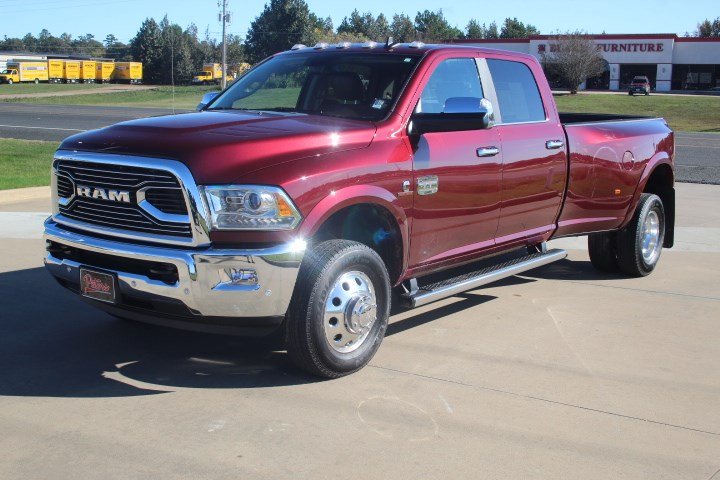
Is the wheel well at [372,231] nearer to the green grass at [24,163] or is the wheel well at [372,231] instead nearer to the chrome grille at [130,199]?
the chrome grille at [130,199]

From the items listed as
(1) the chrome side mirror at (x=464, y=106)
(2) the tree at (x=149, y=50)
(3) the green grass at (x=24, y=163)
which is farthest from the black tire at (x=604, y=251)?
(2) the tree at (x=149, y=50)

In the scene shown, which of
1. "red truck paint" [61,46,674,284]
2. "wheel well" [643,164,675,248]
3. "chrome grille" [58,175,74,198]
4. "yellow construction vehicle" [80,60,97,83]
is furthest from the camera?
"yellow construction vehicle" [80,60,97,83]

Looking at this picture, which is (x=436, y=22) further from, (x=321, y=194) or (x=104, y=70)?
(x=321, y=194)

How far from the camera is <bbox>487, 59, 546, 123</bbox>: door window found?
6652 millimetres

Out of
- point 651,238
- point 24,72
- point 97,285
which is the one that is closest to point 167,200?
point 97,285

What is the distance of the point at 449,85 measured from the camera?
20.2ft

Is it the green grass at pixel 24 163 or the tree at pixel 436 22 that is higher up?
the tree at pixel 436 22

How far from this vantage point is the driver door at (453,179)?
5715 mm

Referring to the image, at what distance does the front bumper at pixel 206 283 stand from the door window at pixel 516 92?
2.57 meters

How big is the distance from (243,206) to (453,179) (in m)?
1.76

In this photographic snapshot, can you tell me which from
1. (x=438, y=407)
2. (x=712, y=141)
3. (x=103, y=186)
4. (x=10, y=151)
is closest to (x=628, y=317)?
(x=438, y=407)

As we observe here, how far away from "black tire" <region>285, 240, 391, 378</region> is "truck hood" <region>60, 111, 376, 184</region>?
58 centimetres

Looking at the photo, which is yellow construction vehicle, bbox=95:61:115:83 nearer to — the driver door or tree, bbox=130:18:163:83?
tree, bbox=130:18:163:83

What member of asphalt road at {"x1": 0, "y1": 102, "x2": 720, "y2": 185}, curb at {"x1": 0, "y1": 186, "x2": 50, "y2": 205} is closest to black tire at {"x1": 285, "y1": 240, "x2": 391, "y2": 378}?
curb at {"x1": 0, "y1": 186, "x2": 50, "y2": 205}
